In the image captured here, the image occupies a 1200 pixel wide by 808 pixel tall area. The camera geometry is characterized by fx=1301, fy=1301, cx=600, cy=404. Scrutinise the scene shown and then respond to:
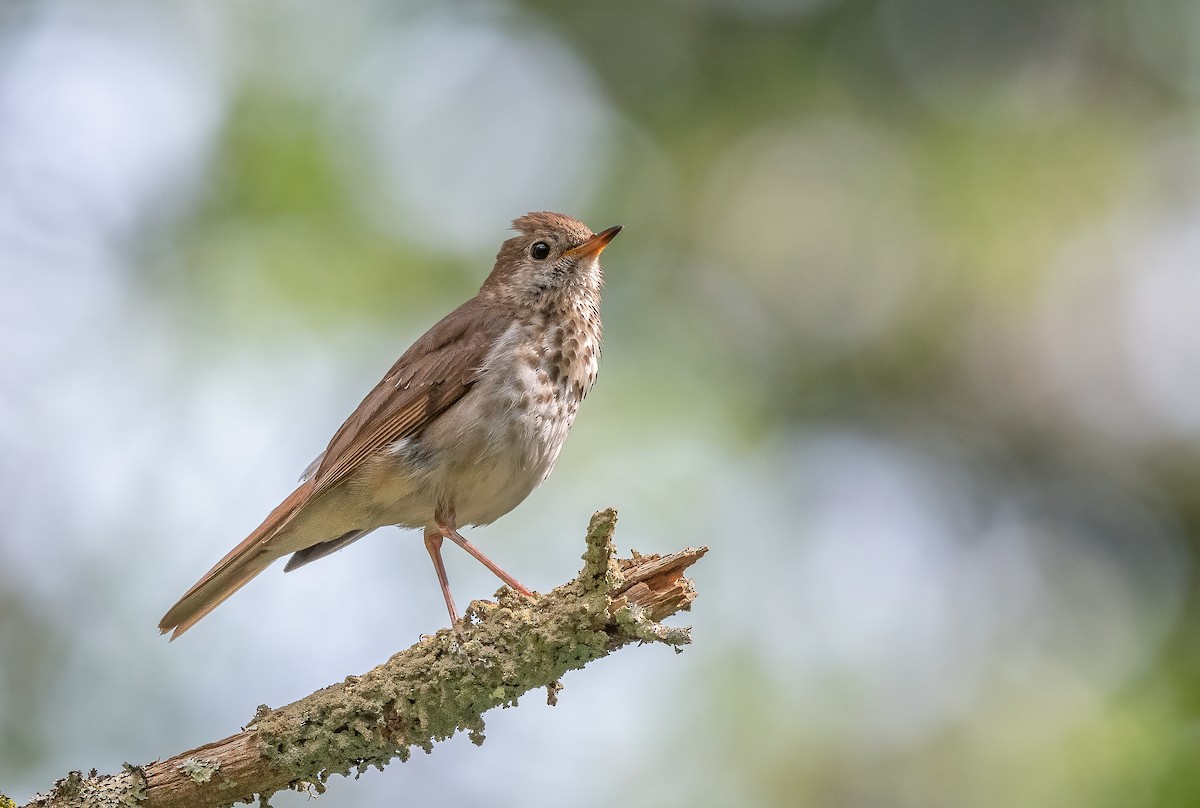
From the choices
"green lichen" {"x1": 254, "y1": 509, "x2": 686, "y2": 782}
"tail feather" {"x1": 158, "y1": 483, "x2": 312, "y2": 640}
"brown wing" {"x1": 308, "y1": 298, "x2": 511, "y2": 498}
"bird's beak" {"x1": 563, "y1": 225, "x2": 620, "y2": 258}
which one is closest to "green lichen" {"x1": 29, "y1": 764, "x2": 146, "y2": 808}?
"green lichen" {"x1": 254, "y1": 509, "x2": 686, "y2": 782}

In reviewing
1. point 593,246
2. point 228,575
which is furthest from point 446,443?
point 593,246

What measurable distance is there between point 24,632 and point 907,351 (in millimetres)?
5141

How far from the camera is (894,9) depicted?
25.5ft

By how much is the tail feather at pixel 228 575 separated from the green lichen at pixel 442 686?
101 centimetres

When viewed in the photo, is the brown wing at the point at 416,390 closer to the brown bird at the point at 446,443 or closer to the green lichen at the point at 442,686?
the brown bird at the point at 446,443

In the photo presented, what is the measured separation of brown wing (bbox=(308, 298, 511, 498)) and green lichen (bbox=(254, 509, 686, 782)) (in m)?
1.17

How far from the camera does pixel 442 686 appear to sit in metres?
3.98

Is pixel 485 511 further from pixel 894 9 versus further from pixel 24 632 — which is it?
pixel 894 9

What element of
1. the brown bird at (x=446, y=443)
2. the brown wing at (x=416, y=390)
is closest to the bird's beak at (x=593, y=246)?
the brown bird at (x=446, y=443)

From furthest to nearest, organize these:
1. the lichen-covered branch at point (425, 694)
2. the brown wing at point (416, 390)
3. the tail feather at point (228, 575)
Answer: the brown wing at point (416, 390), the tail feather at point (228, 575), the lichen-covered branch at point (425, 694)

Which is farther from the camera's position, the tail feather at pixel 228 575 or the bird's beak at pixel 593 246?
the bird's beak at pixel 593 246

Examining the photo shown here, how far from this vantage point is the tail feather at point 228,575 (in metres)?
4.92

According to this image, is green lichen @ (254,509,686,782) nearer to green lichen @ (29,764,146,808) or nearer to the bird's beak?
green lichen @ (29,764,146,808)

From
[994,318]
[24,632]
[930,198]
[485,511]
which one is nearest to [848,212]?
[930,198]
